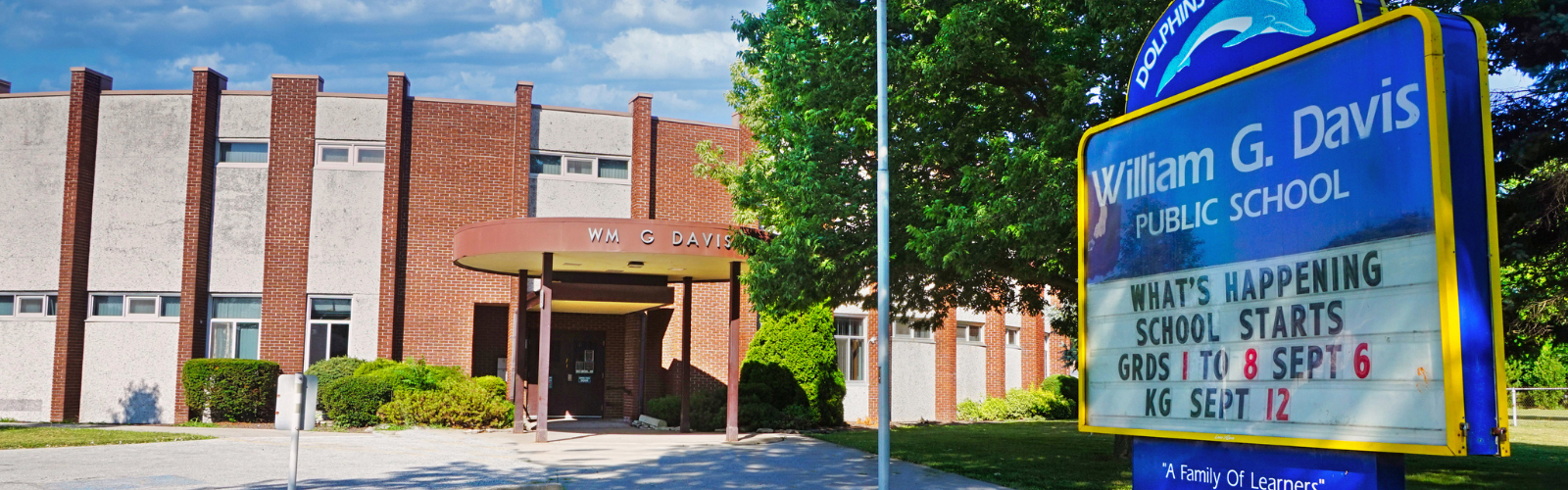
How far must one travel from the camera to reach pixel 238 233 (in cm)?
2539

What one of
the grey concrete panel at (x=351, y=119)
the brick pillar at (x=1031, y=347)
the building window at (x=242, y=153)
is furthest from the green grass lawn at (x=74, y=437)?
the brick pillar at (x=1031, y=347)

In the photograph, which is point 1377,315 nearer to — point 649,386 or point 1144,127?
point 1144,127

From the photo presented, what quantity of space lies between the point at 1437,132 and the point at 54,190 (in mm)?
28249

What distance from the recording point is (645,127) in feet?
87.6

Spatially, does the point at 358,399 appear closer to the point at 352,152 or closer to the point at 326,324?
the point at 326,324

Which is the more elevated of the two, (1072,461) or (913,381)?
(913,381)

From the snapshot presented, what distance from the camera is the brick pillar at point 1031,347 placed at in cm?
3388

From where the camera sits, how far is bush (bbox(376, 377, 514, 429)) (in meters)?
20.7

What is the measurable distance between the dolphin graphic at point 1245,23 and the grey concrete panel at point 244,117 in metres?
24.0

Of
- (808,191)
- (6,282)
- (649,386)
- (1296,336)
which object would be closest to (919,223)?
(808,191)

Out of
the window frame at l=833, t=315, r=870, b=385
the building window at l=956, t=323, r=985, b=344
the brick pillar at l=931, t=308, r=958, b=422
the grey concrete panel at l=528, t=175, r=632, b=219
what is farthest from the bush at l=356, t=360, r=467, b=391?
the building window at l=956, t=323, r=985, b=344

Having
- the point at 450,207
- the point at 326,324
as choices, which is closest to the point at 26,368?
the point at 326,324

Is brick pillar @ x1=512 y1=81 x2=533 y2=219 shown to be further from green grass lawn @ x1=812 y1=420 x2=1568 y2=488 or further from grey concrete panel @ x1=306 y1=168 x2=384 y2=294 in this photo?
green grass lawn @ x1=812 y1=420 x2=1568 y2=488

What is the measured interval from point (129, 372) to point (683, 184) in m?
13.2
